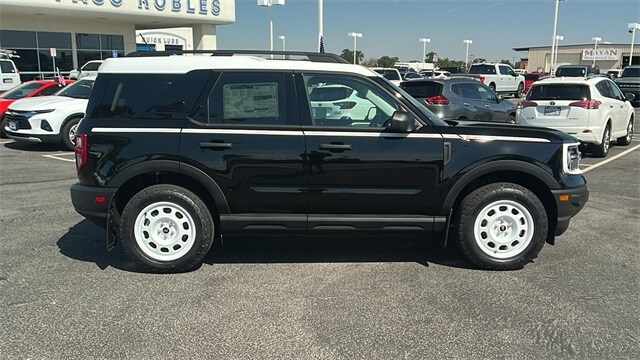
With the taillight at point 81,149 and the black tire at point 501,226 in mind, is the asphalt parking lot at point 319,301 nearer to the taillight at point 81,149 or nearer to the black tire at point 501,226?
the black tire at point 501,226

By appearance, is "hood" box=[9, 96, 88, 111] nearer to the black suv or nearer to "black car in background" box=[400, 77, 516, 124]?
"black car in background" box=[400, 77, 516, 124]

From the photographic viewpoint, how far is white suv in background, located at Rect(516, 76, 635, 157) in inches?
398

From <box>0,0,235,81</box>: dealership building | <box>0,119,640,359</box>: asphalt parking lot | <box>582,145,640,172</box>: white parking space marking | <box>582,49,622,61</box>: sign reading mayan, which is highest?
<box>582,49,622,61</box>: sign reading mayan

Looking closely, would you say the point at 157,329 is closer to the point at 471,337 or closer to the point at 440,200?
the point at 471,337

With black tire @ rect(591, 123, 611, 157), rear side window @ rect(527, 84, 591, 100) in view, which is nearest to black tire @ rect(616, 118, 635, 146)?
black tire @ rect(591, 123, 611, 157)

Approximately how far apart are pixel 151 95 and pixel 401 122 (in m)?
2.12

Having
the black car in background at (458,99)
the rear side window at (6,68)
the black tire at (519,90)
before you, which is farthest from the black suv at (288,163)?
the black tire at (519,90)

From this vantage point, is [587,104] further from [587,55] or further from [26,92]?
[587,55]

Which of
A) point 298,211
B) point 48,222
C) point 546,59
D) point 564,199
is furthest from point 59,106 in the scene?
point 546,59

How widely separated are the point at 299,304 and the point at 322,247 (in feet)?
4.50

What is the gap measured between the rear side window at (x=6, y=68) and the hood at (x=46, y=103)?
7.78m

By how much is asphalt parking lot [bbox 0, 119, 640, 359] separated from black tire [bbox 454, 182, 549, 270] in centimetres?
16

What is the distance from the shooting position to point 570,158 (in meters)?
4.55

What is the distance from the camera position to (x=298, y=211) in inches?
174
